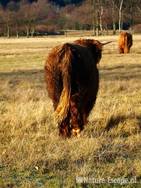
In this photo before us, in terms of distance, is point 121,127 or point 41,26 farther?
point 41,26

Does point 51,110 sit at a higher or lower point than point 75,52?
lower

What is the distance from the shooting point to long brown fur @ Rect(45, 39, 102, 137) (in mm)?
7668

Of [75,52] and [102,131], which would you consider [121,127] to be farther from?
[75,52]

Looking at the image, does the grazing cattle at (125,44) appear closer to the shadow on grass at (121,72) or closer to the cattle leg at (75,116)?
the shadow on grass at (121,72)

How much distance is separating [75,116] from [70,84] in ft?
1.57

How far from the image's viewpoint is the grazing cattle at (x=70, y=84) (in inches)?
302

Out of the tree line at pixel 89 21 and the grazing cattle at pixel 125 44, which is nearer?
the grazing cattle at pixel 125 44

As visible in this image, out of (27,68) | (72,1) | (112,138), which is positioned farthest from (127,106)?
(72,1)

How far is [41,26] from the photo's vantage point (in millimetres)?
98125

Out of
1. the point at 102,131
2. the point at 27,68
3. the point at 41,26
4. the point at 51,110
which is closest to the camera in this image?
the point at 102,131

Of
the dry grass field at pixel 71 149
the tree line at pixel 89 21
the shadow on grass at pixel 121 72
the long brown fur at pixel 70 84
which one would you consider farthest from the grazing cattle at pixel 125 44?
the tree line at pixel 89 21

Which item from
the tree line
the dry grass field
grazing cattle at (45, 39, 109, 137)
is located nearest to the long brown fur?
grazing cattle at (45, 39, 109, 137)

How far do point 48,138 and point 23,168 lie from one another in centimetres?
158

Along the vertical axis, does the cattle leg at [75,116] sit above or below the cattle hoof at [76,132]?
above
